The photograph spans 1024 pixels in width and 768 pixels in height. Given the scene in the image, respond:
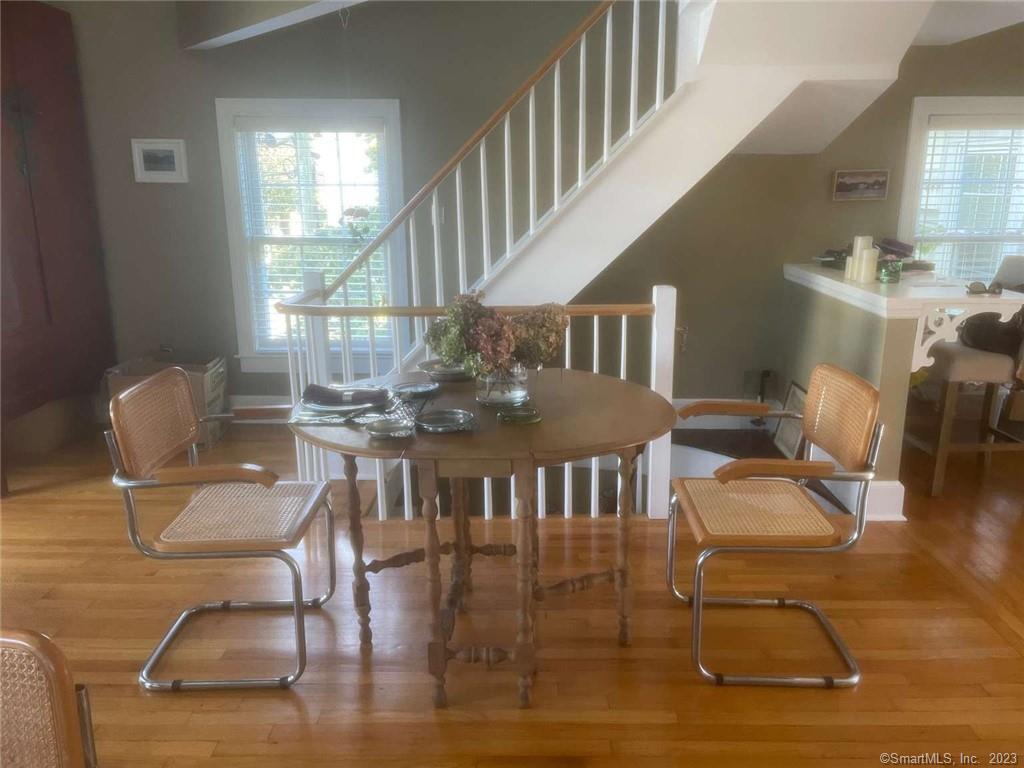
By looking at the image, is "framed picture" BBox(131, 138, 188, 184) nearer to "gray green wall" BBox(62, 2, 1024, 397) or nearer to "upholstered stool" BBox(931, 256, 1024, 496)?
"gray green wall" BBox(62, 2, 1024, 397)

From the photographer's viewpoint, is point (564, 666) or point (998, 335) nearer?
point (564, 666)

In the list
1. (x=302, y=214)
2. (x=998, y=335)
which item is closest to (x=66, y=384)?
(x=302, y=214)

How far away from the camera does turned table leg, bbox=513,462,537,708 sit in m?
1.75

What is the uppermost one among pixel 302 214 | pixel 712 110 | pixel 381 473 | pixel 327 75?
pixel 327 75

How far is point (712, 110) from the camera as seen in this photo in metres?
3.25

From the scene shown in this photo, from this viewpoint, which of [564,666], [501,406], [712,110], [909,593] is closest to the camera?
[501,406]

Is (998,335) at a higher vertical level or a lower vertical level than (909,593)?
higher

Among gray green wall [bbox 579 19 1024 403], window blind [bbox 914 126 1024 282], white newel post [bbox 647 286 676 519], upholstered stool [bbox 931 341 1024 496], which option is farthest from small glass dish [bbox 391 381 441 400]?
window blind [bbox 914 126 1024 282]

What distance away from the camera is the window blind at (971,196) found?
442cm

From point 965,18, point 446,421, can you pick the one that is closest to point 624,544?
point 446,421

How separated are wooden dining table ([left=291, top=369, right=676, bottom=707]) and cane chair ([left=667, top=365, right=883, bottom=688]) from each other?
0.24m

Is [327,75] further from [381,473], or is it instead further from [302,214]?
[381,473]

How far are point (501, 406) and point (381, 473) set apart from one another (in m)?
1.13

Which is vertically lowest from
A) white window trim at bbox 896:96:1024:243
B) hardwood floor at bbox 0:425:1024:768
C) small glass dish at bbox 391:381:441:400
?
hardwood floor at bbox 0:425:1024:768
